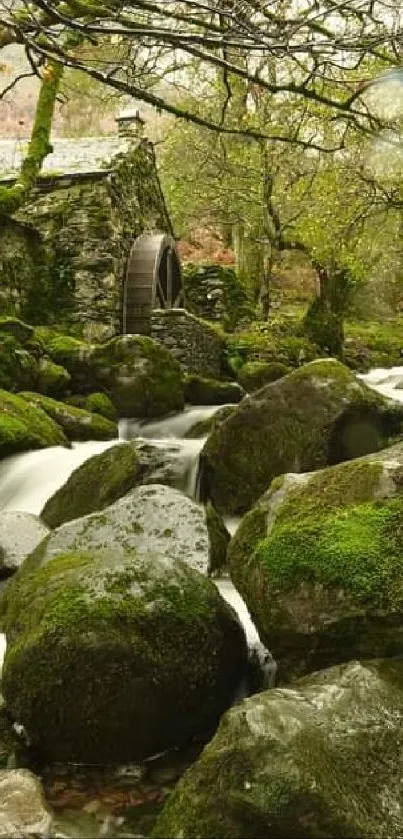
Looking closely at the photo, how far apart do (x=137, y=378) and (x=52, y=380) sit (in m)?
1.23

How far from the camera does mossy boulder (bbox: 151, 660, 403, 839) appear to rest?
2.32 metres

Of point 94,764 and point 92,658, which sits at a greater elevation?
point 92,658

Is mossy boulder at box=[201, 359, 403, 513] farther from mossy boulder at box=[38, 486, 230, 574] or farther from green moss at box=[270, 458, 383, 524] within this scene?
green moss at box=[270, 458, 383, 524]

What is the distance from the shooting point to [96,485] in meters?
6.25

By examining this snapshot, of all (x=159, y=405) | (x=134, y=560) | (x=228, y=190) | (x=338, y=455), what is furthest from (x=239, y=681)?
(x=228, y=190)

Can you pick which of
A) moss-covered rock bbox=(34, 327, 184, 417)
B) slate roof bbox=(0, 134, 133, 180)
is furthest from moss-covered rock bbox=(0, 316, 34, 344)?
slate roof bbox=(0, 134, 133, 180)

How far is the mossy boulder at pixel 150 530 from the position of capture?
4461mm

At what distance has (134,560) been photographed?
3.65 meters

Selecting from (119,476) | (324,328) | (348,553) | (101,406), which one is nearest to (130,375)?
(101,406)

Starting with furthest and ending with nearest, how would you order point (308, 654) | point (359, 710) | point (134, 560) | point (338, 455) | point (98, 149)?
point (98, 149), point (338, 455), point (134, 560), point (308, 654), point (359, 710)

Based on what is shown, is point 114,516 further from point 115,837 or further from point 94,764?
point 115,837

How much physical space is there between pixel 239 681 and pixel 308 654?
57cm

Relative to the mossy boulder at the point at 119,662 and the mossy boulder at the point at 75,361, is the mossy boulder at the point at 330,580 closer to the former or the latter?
the mossy boulder at the point at 119,662

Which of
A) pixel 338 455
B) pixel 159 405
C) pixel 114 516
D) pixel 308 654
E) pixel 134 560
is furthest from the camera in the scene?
pixel 159 405
